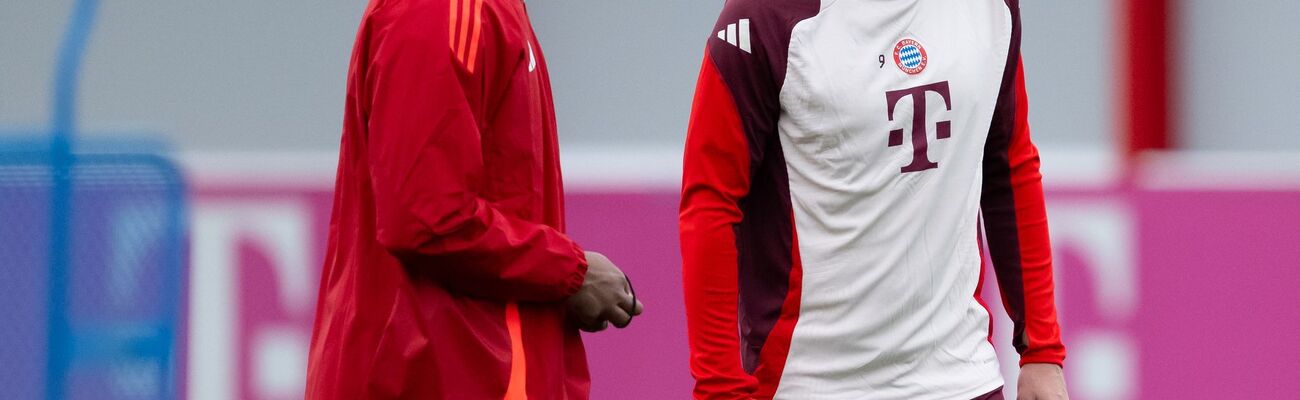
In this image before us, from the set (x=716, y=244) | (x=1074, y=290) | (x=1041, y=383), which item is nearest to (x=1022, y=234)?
(x=1041, y=383)

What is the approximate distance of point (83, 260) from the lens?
3273 mm

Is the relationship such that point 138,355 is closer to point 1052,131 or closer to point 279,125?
point 279,125

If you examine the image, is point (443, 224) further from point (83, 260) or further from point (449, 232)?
point (83, 260)

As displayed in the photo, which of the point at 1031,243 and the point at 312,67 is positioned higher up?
the point at 312,67

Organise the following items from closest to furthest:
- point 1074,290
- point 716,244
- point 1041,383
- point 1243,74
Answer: point 716,244, point 1041,383, point 1074,290, point 1243,74

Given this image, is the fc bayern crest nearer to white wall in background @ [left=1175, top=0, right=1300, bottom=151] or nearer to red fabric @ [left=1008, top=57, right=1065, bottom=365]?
red fabric @ [left=1008, top=57, right=1065, bottom=365]

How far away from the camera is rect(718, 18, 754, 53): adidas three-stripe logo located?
1.82 m

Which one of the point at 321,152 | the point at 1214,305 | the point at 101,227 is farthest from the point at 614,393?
the point at 1214,305

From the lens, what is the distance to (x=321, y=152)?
3.70 m

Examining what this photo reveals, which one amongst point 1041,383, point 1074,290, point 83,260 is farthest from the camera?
point 1074,290

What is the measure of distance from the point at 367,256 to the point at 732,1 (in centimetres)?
62

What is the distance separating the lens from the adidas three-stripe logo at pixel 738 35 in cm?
182

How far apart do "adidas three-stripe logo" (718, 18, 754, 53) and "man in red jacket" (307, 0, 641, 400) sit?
294 millimetres

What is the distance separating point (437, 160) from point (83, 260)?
2.09m
